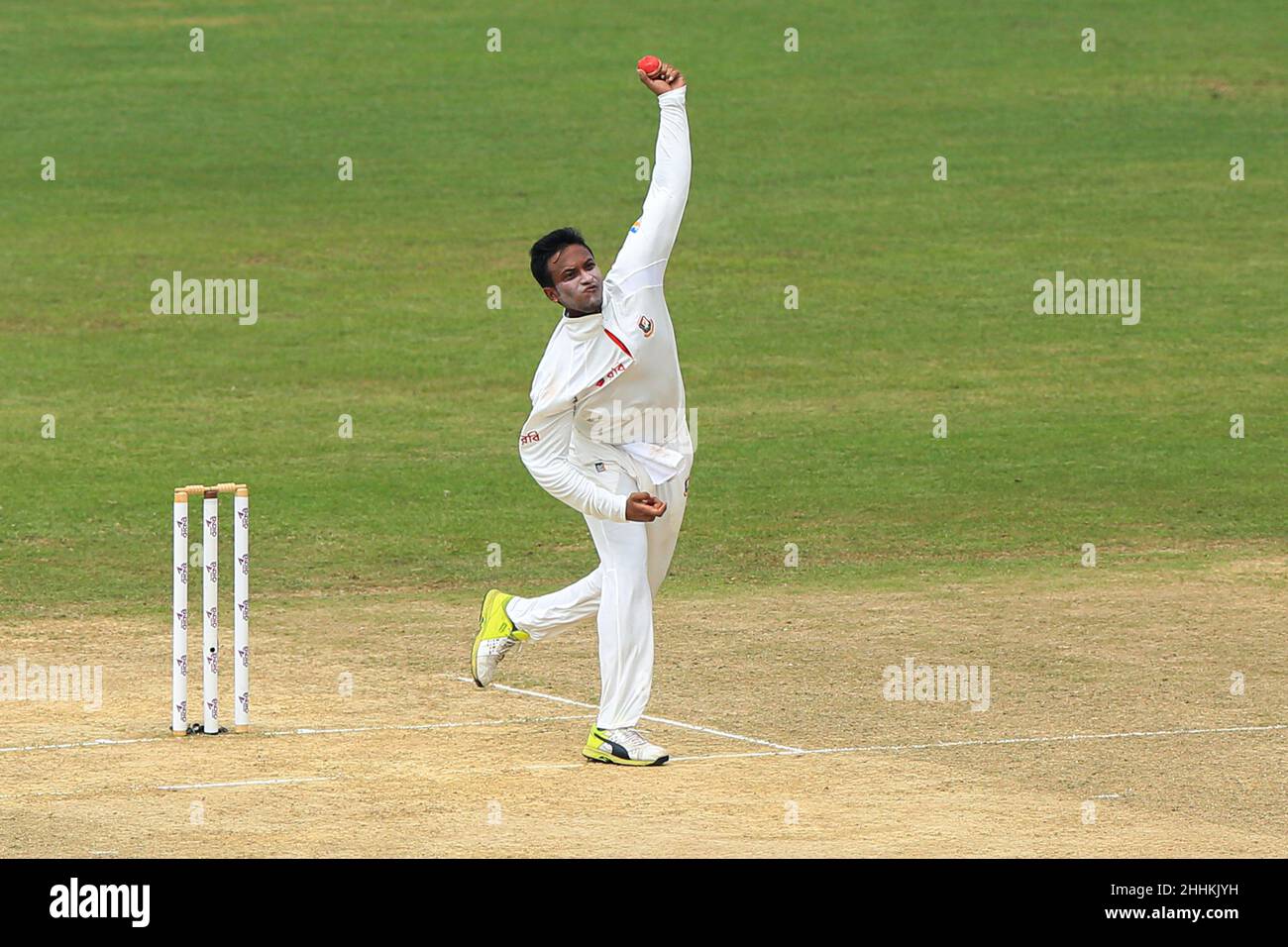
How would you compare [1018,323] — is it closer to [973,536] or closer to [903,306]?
[903,306]

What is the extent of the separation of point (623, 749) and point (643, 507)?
1.14m

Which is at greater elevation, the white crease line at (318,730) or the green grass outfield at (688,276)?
the green grass outfield at (688,276)

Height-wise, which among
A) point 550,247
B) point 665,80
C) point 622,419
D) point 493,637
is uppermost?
point 665,80

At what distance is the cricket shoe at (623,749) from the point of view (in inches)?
391

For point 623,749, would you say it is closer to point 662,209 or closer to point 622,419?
point 622,419

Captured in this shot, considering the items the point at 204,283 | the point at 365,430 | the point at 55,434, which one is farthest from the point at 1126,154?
the point at 55,434

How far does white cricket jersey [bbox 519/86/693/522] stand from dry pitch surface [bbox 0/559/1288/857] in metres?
1.35

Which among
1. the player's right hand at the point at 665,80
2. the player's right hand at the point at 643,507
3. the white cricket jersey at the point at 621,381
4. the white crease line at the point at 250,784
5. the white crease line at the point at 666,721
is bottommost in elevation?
the white crease line at the point at 250,784

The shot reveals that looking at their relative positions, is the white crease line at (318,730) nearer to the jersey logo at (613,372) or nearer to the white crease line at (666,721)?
the white crease line at (666,721)

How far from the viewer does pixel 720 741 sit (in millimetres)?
10594

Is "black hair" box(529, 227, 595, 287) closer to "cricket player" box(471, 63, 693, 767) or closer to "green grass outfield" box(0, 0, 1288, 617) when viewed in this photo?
"cricket player" box(471, 63, 693, 767)

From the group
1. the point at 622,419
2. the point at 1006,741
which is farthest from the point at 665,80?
the point at 1006,741

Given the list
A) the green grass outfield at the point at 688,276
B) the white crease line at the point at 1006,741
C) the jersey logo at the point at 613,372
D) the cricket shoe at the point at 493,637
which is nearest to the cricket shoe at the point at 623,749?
the white crease line at the point at 1006,741

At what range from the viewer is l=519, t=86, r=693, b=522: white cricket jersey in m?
9.90
